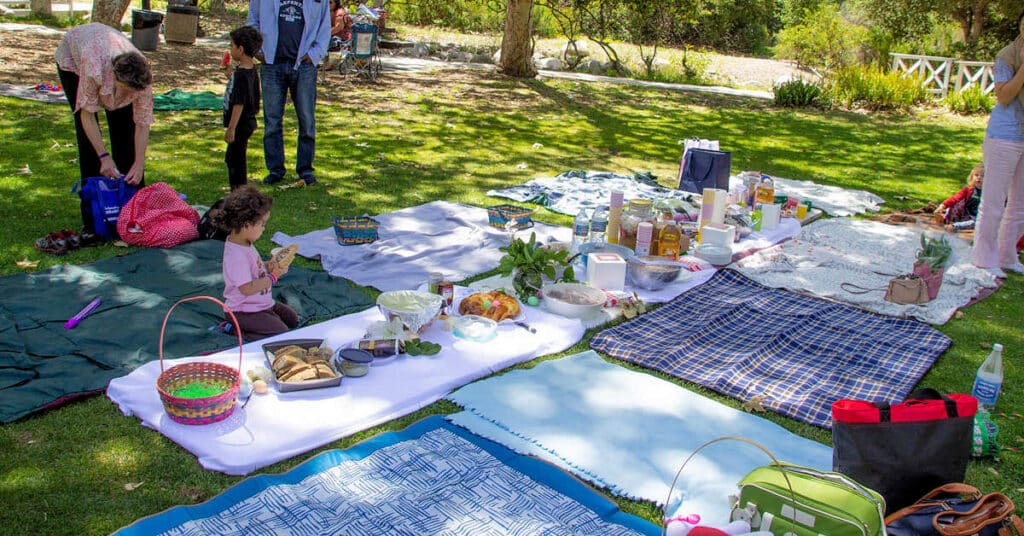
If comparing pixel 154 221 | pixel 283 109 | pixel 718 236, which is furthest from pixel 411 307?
pixel 283 109

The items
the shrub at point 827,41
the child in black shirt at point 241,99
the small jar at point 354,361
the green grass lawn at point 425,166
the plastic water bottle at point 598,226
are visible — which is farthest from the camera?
the shrub at point 827,41

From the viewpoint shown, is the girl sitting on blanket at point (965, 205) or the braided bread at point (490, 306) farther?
the girl sitting on blanket at point (965, 205)

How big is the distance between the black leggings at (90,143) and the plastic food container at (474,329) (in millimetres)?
2951

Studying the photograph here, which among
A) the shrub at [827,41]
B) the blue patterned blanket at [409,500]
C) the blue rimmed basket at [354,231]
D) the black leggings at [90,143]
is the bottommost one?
the blue patterned blanket at [409,500]

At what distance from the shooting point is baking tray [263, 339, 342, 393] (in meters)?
3.85

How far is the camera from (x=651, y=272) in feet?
18.4

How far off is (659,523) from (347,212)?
4556 millimetres

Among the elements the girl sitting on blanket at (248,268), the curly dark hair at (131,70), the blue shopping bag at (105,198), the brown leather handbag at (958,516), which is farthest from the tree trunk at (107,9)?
the brown leather handbag at (958,516)

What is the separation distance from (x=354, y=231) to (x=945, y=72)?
15.4 m

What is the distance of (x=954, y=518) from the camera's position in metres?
2.79

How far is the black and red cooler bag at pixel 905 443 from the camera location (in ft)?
10.0

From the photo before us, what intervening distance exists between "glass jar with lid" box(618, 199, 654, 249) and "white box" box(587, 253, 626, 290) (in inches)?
29.0

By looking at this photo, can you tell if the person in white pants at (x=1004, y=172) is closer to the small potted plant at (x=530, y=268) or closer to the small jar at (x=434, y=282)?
the small potted plant at (x=530, y=268)

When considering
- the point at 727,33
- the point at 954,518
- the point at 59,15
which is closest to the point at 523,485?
the point at 954,518
